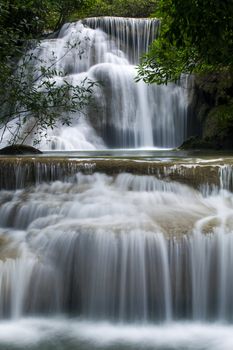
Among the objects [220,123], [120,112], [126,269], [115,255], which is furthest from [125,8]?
[126,269]

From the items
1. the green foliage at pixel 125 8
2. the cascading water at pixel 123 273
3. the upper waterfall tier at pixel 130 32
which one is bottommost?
the cascading water at pixel 123 273

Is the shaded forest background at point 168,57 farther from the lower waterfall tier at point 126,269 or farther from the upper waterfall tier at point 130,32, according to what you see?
the upper waterfall tier at point 130,32

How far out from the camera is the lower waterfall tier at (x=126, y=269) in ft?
19.9

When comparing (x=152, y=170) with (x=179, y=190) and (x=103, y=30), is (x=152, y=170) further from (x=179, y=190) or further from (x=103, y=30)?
(x=103, y=30)

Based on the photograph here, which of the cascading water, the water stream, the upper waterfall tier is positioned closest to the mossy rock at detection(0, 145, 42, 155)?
the water stream

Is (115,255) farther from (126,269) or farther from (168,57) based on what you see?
(168,57)

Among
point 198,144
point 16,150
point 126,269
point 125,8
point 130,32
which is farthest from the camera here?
point 125,8

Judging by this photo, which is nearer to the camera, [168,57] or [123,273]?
[123,273]

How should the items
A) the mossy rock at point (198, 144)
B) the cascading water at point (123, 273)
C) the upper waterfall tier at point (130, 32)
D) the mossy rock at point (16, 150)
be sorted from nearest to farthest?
the cascading water at point (123, 273), the mossy rock at point (16, 150), the mossy rock at point (198, 144), the upper waterfall tier at point (130, 32)

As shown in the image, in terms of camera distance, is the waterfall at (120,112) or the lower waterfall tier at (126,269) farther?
the waterfall at (120,112)

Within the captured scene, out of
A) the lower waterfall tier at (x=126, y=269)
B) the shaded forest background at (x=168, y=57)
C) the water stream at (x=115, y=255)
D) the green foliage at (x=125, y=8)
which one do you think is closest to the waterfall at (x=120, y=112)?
the shaded forest background at (x=168, y=57)

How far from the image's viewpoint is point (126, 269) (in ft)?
20.5

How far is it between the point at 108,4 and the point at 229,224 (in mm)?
24015

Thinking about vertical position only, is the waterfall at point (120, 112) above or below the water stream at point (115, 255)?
above
